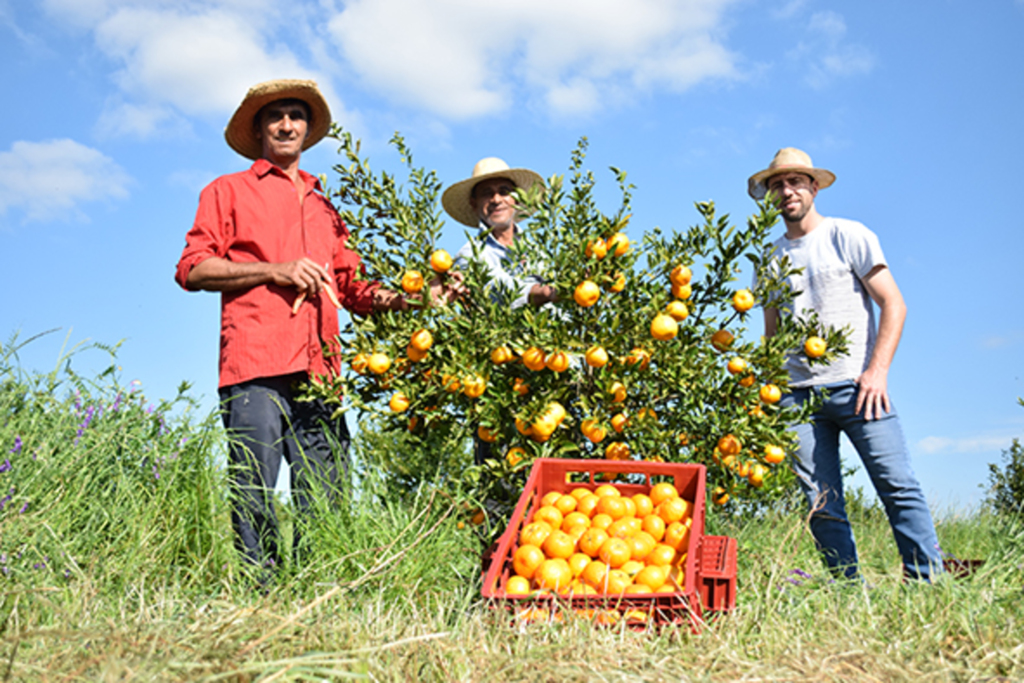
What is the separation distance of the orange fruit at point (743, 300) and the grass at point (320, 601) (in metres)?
1.11

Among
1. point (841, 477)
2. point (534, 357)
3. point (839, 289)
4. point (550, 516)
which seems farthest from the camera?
point (841, 477)

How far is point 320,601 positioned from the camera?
181 cm

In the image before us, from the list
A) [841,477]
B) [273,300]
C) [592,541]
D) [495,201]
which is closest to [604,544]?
[592,541]

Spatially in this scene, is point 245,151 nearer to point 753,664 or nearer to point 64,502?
point 64,502

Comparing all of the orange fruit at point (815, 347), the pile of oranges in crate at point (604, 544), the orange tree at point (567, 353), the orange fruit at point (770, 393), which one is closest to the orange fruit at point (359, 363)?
the orange tree at point (567, 353)

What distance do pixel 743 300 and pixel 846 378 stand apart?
0.96m

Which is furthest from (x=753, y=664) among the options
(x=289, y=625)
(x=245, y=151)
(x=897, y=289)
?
(x=245, y=151)

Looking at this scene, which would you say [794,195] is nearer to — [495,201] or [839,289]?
[839,289]

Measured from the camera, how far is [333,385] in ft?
11.1

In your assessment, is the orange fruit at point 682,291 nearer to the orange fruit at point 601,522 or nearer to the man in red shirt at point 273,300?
the orange fruit at point 601,522

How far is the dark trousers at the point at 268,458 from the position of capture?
3242 mm

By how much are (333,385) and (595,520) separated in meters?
1.33

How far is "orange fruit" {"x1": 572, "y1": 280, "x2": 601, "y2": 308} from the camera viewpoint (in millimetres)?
3113

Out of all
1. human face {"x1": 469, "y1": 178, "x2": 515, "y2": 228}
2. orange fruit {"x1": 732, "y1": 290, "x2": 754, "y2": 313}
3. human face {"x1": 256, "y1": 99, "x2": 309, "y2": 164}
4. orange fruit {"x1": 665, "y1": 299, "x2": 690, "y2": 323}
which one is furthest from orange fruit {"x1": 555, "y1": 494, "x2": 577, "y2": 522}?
human face {"x1": 256, "y1": 99, "x2": 309, "y2": 164}
